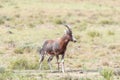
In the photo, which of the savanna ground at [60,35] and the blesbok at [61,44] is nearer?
the blesbok at [61,44]

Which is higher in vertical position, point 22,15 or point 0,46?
point 0,46

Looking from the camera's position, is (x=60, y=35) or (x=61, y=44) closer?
(x=61, y=44)

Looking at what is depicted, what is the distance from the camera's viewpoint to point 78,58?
1750cm

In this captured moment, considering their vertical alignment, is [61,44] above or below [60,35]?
above

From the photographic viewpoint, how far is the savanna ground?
12.9 m

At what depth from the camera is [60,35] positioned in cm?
2392

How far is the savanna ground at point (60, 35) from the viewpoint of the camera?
1291 centimetres

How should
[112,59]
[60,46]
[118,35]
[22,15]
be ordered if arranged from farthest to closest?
[22,15]
[118,35]
[112,59]
[60,46]

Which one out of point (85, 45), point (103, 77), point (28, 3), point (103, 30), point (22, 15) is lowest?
point (28, 3)

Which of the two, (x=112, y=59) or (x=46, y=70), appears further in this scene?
(x=112, y=59)

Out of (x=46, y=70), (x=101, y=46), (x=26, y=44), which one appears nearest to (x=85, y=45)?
(x=101, y=46)

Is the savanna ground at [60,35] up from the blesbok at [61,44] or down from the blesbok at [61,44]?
down

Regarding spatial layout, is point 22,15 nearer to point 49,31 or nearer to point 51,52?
point 49,31

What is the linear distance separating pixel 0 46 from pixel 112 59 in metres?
4.71
